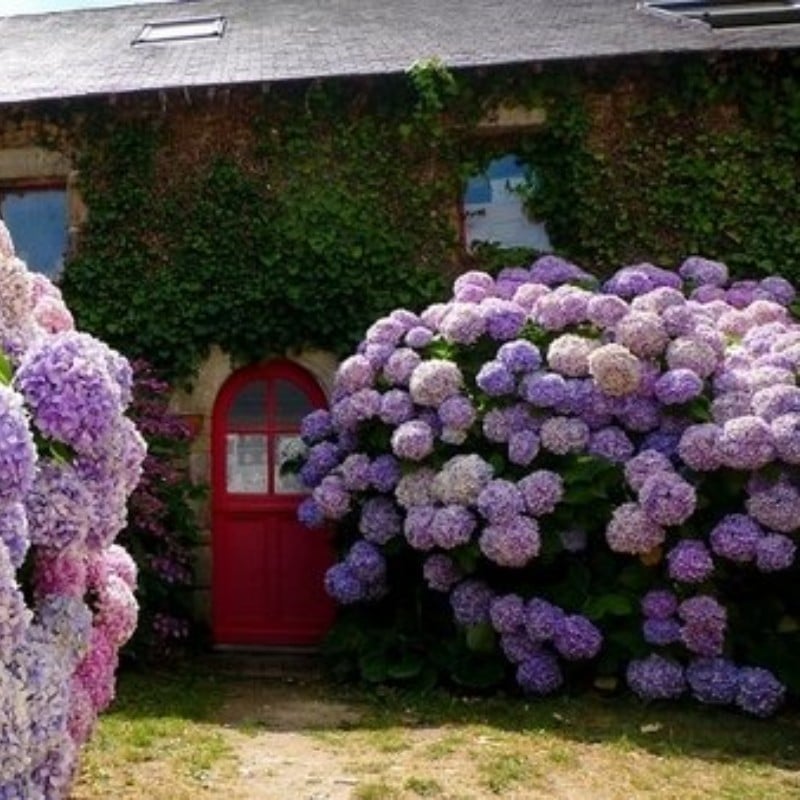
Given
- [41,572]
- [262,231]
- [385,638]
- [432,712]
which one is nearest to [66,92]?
[262,231]

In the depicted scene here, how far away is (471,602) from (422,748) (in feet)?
5.88

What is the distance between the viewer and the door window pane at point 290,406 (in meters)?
9.73

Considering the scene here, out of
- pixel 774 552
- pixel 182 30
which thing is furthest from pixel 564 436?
pixel 182 30

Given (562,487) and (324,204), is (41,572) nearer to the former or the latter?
(562,487)

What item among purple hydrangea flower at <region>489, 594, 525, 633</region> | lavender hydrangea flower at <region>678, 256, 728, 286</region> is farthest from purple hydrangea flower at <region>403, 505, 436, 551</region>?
lavender hydrangea flower at <region>678, 256, 728, 286</region>

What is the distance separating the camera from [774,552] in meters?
6.92

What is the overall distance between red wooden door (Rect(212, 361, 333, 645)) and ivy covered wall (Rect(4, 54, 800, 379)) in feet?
1.40

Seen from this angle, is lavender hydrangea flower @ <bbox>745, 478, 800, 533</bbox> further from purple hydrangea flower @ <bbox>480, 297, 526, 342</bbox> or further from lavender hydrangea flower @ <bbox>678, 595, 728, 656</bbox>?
purple hydrangea flower @ <bbox>480, 297, 526, 342</bbox>

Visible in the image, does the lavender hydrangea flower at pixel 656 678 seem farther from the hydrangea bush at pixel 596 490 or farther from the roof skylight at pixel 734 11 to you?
the roof skylight at pixel 734 11

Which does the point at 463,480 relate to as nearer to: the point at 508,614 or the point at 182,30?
the point at 508,614

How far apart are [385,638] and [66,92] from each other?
5069 millimetres

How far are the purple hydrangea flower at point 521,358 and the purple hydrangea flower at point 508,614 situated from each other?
145 cm

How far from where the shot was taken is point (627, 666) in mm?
7254

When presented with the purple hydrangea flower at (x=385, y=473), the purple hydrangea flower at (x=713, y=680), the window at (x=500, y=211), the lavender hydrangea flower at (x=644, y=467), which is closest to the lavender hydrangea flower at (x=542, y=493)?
the lavender hydrangea flower at (x=644, y=467)
